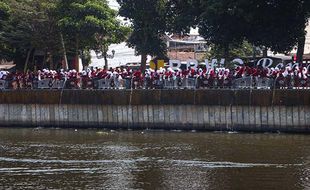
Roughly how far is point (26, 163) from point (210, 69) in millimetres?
16412

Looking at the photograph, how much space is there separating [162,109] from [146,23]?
808 inches

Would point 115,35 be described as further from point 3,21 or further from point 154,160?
point 154,160

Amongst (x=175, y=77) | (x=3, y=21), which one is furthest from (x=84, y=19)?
(x=175, y=77)

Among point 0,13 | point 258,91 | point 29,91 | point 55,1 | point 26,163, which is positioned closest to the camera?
point 26,163

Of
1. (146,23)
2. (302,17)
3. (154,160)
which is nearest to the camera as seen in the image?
(154,160)

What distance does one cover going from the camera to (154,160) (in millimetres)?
31812

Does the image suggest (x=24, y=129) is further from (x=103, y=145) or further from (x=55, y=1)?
(x=55, y=1)

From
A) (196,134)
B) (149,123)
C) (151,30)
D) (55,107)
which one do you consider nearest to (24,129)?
(55,107)

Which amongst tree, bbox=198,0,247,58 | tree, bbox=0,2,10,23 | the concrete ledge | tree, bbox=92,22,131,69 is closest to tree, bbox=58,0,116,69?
tree, bbox=92,22,131,69

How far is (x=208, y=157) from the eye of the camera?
1272 inches

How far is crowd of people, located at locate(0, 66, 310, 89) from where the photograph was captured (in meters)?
40.2

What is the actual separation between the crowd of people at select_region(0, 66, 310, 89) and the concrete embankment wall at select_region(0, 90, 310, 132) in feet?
2.09

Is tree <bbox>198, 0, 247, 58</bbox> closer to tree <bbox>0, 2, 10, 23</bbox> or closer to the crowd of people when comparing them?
the crowd of people

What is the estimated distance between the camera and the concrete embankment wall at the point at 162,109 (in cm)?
4038
